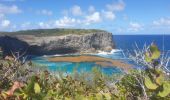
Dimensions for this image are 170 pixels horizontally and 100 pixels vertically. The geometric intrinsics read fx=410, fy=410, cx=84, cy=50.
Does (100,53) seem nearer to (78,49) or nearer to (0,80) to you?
(78,49)

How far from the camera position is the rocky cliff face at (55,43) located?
14675 centimetres

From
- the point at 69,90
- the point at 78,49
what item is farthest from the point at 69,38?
the point at 69,90

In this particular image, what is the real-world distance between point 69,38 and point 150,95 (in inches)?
6018

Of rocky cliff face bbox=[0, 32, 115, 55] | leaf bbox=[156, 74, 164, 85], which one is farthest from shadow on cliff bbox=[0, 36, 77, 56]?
leaf bbox=[156, 74, 164, 85]

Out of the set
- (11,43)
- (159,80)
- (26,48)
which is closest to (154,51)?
(159,80)

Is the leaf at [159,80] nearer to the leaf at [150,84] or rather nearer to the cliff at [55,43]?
the leaf at [150,84]

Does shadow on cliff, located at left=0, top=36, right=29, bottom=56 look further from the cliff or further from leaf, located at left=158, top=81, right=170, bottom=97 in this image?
leaf, located at left=158, top=81, right=170, bottom=97

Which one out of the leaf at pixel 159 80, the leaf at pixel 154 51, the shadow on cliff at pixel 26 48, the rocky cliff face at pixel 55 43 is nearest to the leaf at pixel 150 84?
the leaf at pixel 159 80

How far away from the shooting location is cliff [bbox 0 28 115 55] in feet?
481

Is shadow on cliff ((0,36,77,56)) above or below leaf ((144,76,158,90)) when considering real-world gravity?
below

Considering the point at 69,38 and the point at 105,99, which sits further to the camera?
the point at 69,38

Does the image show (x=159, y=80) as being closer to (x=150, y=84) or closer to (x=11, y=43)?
(x=150, y=84)

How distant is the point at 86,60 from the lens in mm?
131875

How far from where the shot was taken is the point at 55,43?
154 m
